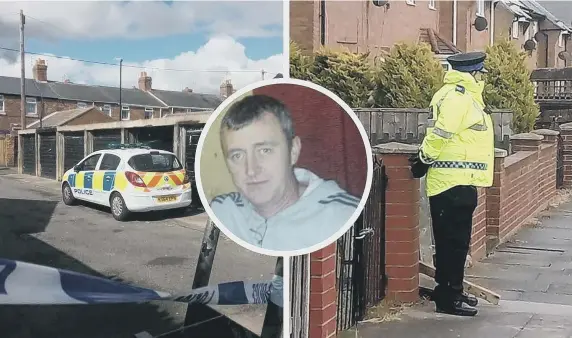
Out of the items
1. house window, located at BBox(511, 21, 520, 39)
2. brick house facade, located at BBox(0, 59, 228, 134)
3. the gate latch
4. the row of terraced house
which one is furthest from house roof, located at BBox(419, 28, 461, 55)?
the gate latch

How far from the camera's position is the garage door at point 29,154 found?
77.0 inches

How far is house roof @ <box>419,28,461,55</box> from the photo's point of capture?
2358 mm

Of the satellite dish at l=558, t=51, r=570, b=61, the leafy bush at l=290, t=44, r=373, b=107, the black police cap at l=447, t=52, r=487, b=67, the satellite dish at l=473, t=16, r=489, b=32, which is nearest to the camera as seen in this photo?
the leafy bush at l=290, t=44, r=373, b=107

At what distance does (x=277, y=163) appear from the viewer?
6.48 feet

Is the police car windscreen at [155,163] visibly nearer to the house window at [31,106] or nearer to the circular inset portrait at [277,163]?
the circular inset portrait at [277,163]

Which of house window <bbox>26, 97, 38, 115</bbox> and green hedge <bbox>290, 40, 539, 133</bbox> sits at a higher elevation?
green hedge <bbox>290, 40, 539, 133</bbox>

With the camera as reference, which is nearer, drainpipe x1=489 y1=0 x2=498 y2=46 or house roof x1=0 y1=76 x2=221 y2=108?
house roof x1=0 y1=76 x2=221 y2=108

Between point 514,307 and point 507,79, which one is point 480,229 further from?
point 507,79

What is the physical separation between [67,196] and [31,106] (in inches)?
10.3

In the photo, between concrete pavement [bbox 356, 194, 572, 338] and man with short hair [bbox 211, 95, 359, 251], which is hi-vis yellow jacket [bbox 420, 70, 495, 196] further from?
man with short hair [bbox 211, 95, 359, 251]

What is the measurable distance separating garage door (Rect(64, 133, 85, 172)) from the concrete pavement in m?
1.45

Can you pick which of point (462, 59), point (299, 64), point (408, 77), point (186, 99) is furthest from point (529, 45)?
point (186, 99)

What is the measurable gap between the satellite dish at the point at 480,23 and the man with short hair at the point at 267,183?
982 millimetres

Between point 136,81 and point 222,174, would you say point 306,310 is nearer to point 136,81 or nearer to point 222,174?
point 222,174
